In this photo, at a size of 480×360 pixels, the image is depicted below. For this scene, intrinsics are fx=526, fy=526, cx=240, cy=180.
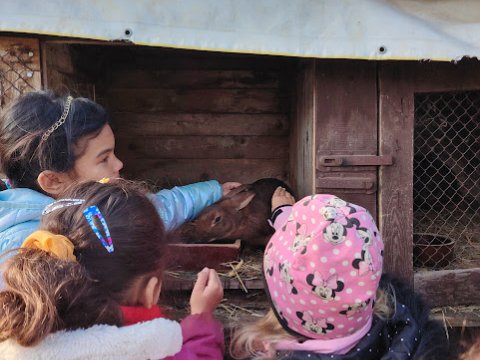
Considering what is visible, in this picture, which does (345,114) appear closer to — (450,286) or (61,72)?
(450,286)

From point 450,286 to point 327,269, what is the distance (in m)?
1.75

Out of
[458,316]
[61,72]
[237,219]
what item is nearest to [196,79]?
[61,72]

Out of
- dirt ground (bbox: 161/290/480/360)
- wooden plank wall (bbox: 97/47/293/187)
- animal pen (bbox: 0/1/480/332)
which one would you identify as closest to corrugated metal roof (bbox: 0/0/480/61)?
animal pen (bbox: 0/1/480/332)

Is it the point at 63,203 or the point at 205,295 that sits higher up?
the point at 63,203

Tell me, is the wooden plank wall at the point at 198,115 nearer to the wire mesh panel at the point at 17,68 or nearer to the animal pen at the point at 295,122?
the animal pen at the point at 295,122

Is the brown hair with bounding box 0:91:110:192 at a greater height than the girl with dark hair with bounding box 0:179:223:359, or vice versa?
the brown hair with bounding box 0:91:110:192

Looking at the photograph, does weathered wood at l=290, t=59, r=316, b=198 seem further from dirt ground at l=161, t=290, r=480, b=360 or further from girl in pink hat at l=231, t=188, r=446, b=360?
girl in pink hat at l=231, t=188, r=446, b=360

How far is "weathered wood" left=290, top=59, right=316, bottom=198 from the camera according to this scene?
9.30 ft

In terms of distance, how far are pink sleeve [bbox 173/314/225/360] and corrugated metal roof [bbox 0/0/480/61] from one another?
4.21 ft

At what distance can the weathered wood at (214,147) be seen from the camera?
416cm

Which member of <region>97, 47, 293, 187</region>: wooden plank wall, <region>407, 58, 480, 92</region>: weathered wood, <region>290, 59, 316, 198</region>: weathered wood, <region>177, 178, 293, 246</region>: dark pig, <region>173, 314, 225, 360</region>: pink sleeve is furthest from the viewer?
<region>97, 47, 293, 187</region>: wooden plank wall

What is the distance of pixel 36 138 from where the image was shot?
75.6 inches

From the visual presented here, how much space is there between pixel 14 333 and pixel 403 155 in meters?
2.05

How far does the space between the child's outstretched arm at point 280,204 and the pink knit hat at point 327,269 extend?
128 centimetres
